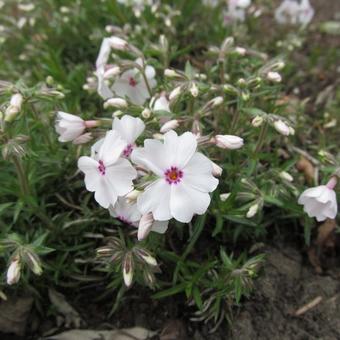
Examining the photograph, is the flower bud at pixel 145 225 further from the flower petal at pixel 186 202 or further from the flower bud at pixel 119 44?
the flower bud at pixel 119 44

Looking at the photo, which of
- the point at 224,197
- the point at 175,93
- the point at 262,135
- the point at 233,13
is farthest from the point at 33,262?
the point at 233,13

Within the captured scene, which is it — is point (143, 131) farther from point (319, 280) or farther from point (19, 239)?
point (319, 280)

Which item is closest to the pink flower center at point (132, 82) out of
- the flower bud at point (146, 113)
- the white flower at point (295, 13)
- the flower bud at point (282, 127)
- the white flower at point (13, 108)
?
the flower bud at point (146, 113)

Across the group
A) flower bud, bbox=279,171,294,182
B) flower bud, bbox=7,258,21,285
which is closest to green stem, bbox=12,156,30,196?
flower bud, bbox=7,258,21,285

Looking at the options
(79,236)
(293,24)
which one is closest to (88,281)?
(79,236)

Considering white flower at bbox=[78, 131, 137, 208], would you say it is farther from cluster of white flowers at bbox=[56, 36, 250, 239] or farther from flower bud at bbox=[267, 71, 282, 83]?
flower bud at bbox=[267, 71, 282, 83]

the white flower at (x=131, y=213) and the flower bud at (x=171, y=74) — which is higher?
the flower bud at (x=171, y=74)
